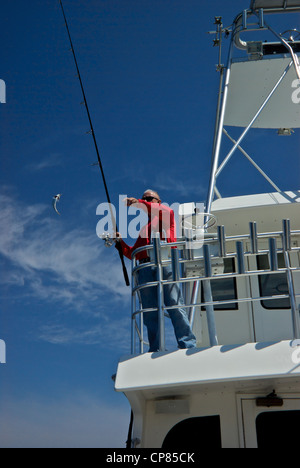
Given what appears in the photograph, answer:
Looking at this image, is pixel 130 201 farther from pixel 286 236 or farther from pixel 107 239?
pixel 286 236

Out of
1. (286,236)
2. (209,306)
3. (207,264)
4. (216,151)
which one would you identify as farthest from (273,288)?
(207,264)

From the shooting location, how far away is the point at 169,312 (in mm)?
5297

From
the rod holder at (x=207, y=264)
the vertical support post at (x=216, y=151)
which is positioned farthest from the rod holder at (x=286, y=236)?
the vertical support post at (x=216, y=151)

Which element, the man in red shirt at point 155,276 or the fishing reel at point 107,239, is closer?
the man in red shirt at point 155,276

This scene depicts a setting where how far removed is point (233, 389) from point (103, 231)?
2.10 metres

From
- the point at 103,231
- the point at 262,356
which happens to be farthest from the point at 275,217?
the point at 262,356

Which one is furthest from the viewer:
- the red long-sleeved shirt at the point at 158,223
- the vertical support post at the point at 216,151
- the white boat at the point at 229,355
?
the vertical support post at the point at 216,151

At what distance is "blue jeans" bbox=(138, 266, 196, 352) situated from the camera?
5203mm

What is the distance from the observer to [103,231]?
5773 millimetres

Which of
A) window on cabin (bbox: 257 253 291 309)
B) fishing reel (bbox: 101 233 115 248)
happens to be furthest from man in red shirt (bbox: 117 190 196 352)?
window on cabin (bbox: 257 253 291 309)

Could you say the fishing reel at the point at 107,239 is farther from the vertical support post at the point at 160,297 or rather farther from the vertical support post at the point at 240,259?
the vertical support post at the point at 240,259

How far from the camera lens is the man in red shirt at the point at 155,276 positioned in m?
5.24

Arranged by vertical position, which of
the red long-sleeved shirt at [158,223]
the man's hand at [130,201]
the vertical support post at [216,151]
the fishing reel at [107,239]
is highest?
the vertical support post at [216,151]
